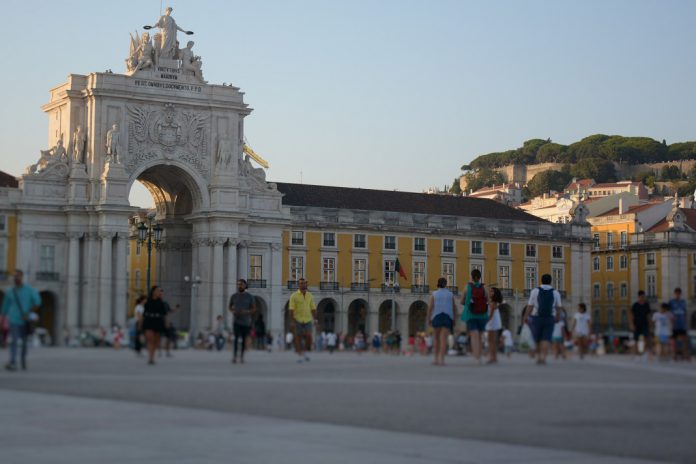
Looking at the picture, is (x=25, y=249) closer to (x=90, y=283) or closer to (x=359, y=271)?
(x=90, y=283)

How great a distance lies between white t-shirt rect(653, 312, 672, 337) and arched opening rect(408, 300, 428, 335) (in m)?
63.7

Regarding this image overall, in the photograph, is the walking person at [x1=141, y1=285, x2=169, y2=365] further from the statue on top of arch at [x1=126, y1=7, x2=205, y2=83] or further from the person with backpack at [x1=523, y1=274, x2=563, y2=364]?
the statue on top of arch at [x1=126, y1=7, x2=205, y2=83]

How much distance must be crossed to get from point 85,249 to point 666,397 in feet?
220

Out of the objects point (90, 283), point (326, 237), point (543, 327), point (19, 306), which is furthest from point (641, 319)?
point (326, 237)

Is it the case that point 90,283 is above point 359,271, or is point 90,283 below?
below

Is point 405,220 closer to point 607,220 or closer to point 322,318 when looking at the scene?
point 322,318

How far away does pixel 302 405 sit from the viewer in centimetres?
1630

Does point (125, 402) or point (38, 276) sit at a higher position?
point (38, 276)

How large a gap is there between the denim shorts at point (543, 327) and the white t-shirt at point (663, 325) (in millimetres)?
4697

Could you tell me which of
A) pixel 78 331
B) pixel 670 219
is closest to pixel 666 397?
pixel 78 331

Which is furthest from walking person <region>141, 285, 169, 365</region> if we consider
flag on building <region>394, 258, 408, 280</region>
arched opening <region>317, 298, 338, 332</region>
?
arched opening <region>317, 298, 338, 332</region>

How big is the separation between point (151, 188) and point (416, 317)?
67.1 feet

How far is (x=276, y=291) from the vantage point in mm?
87125

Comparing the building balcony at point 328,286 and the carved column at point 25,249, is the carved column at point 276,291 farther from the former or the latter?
the carved column at point 25,249
